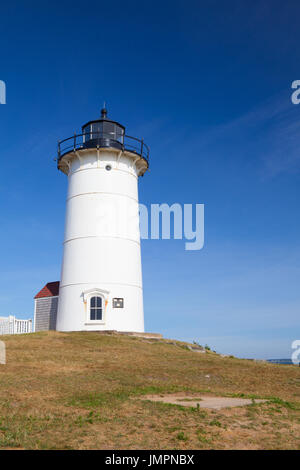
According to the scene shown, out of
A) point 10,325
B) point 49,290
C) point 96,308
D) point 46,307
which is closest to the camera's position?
point 96,308

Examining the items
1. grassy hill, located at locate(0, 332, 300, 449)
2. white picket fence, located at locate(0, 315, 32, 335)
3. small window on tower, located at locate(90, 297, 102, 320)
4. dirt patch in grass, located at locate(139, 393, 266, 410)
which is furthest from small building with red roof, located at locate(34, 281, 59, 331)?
Result: dirt patch in grass, located at locate(139, 393, 266, 410)

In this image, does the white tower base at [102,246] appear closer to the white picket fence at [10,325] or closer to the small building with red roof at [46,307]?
the small building with red roof at [46,307]

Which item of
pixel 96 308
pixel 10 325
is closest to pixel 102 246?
pixel 96 308

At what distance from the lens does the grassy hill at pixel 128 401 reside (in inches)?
338

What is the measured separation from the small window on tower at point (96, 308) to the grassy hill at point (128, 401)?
5.95 m

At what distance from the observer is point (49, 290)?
33.0 m

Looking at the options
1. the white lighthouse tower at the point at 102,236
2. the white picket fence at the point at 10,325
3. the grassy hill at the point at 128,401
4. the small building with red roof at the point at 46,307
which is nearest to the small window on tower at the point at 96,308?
the white lighthouse tower at the point at 102,236

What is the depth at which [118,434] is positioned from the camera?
28.8ft

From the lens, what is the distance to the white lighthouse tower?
92.6ft

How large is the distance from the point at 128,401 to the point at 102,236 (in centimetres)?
1792

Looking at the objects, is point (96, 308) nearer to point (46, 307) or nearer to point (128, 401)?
point (46, 307)
